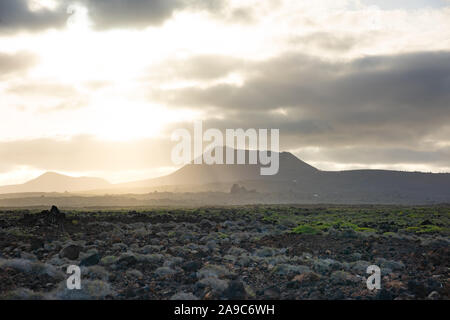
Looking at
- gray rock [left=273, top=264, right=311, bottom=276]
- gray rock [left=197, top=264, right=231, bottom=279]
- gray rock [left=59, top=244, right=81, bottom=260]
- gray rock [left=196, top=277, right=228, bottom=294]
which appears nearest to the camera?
gray rock [left=196, top=277, right=228, bottom=294]

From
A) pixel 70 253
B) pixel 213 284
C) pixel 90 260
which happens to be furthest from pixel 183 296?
pixel 70 253

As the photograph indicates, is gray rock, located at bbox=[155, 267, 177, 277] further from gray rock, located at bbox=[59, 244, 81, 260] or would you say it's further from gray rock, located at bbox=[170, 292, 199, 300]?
gray rock, located at bbox=[59, 244, 81, 260]

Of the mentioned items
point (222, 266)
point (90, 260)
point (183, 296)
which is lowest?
point (183, 296)

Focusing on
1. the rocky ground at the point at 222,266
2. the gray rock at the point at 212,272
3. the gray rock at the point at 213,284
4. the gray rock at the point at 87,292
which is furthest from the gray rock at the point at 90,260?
the gray rock at the point at 213,284

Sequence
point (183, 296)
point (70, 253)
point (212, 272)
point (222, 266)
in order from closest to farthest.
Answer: point (183, 296), point (212, 272), point (222, 266), point (70, 253)

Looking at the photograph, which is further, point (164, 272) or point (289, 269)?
point (289, 269)

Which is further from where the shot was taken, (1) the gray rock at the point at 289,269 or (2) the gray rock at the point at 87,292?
(1) the gray rock at the point at 289,269

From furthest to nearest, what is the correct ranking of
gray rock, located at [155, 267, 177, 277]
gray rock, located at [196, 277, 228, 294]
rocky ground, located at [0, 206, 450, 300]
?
gray rock, located at [155, 267, 177, 277]
gray rock, located at [196, 277, 228, 294]
rocky ground, located at [0, 206, 450, 300]

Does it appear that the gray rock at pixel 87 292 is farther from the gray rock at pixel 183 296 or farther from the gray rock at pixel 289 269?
the gray rock at pixel 289 269

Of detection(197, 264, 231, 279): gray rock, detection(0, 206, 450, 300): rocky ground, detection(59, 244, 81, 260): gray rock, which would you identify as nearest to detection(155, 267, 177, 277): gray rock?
detection(0, 206, 450, 300): rocky ground

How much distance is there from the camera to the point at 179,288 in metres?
14.5

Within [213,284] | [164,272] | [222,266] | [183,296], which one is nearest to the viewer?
[183,296]

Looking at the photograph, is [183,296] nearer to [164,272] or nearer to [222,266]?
[164,272]

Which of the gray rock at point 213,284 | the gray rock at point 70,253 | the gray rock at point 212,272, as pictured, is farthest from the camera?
the gray rock at point 70,253
